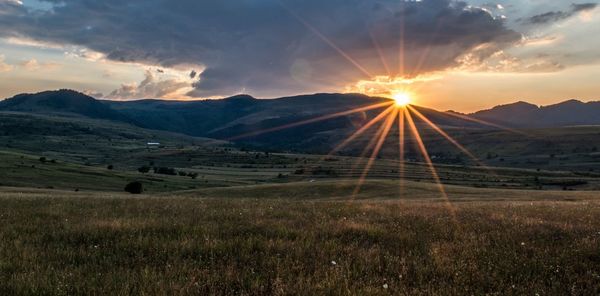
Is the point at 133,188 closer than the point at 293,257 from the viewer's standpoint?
No

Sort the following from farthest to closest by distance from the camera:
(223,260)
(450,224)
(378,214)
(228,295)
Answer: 1. (378,214)
2. (450,224)
3. (223,260)
4. (228,295)

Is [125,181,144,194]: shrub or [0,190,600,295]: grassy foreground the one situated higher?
[0,190,600,295]: grassy foreground

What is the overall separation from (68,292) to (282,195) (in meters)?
60.0

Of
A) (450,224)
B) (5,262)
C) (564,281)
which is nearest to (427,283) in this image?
(564,281)

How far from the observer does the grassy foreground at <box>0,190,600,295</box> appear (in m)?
7.05

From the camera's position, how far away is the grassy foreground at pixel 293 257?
278 inches

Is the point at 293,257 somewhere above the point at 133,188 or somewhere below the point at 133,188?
above

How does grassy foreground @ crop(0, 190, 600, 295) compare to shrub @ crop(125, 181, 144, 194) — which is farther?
shrub @ crop(125, 181, 144, 194)

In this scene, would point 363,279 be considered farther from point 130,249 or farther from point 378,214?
point 378,214

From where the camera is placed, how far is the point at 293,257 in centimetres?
893

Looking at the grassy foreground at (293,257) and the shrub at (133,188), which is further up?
the grassy foreground at (293,257)

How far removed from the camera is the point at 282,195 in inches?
2616

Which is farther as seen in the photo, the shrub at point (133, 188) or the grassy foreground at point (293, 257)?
the shrub at point (133, 188)

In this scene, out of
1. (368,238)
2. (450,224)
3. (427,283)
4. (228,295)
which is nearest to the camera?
(228,295)
